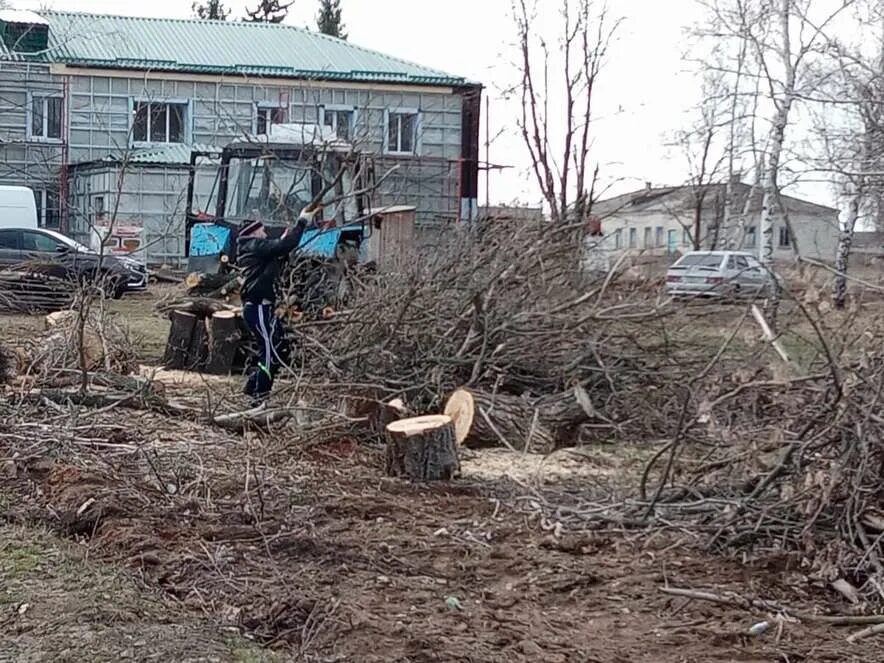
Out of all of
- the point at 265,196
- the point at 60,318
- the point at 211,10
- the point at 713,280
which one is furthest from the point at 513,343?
the point at 211,10

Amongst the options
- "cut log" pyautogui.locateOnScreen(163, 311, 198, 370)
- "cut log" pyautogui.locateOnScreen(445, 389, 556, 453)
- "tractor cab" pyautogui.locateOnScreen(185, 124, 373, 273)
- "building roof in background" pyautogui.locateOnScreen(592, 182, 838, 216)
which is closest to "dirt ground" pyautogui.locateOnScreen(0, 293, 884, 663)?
"cut log" pyautogui.locateOnScreen(445, 389, 556, 453)

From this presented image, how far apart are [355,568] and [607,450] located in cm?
409

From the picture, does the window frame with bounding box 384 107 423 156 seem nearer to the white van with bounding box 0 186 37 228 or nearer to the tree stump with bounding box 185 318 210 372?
the white van with bounding box 0 186 37 228

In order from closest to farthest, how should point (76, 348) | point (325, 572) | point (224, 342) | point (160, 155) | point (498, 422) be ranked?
1. point (325, 572)
2. point (498, 422)
3. point (76, 348)
4. point (224, 342)
5. point (160, 155)

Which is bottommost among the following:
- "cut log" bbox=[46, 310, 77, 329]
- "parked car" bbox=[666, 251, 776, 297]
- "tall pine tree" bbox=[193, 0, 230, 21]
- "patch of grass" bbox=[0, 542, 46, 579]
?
"patch of grass" bbox=[0, 542, 46, 579]

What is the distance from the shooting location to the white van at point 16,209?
2348cm

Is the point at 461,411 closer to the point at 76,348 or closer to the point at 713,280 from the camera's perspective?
the point at 713,280

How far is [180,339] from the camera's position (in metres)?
12.4

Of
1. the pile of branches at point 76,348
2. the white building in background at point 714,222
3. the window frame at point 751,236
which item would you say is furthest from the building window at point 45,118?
the pile of branches at point 76,348

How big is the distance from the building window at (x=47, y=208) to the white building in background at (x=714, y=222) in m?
13.6

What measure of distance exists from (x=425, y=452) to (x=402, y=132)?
2468 centimetres

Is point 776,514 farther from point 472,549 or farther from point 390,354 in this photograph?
point 390,354

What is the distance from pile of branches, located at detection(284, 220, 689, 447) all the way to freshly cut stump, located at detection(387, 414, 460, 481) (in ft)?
4.05

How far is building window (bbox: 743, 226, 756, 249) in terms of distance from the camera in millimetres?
28289
